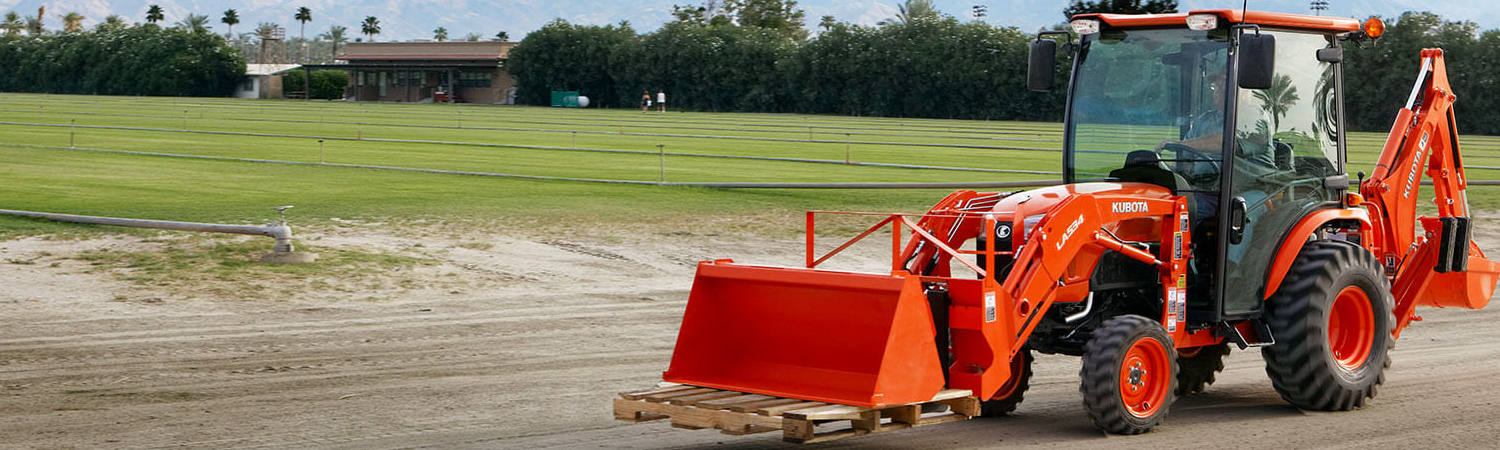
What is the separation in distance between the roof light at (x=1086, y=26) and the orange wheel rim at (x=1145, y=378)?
6.08ft

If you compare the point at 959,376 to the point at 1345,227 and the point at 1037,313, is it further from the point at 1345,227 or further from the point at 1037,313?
the point at 1345,227

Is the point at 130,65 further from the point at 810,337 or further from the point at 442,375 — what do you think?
the point at 810,337

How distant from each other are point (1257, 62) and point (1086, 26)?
1249mm

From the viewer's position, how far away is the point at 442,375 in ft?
33.1

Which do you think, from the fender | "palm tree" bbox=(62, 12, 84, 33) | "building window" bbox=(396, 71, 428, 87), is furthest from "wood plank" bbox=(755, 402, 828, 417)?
"palm tree" bbox=(62, 12, 84, 33)

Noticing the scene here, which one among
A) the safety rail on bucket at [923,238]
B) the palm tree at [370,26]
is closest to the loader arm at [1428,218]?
the safety rail on bucket at [923,238]

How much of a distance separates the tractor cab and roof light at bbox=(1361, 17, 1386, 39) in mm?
151

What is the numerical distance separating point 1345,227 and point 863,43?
3095 inches

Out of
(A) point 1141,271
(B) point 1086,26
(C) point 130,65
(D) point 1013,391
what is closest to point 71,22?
(C) point 130,65

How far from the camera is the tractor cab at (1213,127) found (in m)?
8.68

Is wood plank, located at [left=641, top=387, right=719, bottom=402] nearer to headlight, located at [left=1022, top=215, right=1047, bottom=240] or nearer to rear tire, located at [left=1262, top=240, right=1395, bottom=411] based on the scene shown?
headlight, located at [left=1022, top=215, right=1047, bottom=240]

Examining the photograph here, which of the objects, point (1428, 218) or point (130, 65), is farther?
point (130, 65)

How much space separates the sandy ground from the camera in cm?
827

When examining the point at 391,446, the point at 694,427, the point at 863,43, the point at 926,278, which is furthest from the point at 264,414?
the point at 863,43
